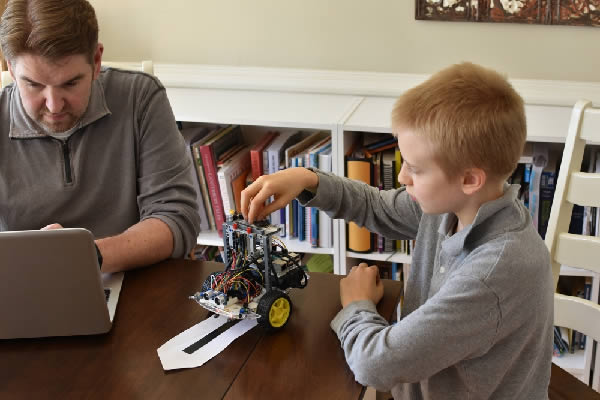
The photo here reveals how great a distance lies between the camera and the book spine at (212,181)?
2467mm

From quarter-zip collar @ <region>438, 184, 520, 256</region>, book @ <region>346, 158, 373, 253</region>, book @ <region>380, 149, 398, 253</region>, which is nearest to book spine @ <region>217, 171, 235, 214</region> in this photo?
book @ <region>346, 158, 373, 253</region>

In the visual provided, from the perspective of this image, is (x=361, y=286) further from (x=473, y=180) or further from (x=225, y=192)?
(x=225, y=192)

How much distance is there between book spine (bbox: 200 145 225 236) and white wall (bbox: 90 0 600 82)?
41 centimetres

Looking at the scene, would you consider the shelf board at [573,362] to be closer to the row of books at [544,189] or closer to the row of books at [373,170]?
the row of books at [544,189]

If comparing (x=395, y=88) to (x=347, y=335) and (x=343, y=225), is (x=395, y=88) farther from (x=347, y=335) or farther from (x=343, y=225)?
(x=347, y=335)

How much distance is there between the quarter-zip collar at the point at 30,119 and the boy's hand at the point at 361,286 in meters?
0.74

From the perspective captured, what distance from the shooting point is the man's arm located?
56.0 inches

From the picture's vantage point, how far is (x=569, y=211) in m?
1.59

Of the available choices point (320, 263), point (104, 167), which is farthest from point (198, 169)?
point (104, 167)

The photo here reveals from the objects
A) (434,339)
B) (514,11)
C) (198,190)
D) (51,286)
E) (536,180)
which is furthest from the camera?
(198,190)

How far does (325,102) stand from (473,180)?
1.39 metres

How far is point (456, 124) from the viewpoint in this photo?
43.8 inches

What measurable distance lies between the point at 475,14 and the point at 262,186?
1334mm

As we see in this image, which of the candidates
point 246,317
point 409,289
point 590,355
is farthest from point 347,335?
point 590,355
